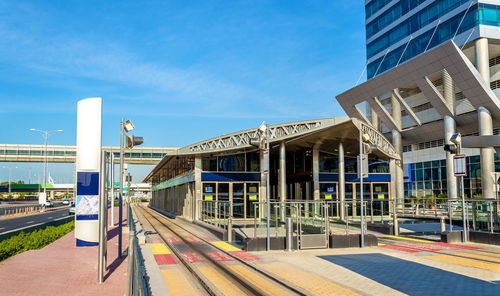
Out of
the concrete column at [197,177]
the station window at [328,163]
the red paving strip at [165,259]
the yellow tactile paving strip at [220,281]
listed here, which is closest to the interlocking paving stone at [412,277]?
the yellow tactile paving strip at [220,281]

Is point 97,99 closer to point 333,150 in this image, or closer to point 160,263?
point 160,263

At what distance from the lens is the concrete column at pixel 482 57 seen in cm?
4838

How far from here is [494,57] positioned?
5375 cm

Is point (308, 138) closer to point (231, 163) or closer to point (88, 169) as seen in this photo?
point (231, 163)

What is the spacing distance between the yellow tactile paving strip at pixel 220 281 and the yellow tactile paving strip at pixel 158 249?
407cm

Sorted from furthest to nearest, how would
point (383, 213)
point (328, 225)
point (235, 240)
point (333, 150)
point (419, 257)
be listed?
1. point (333, 150)
2. point (383, 213)
3. point (235, 240)
4. point (328, 225)
5. point (419, 257)

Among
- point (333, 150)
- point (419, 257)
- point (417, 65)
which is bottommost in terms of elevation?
point (419, 257)

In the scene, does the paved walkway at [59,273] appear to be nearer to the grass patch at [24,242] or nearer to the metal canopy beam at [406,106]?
the grass patch at [24,242]

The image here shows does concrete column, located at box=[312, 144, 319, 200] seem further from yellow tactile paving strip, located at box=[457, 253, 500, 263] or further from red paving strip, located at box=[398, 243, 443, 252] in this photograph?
yellow tactile paving strip, located at box=[457, 253, 500, 263]

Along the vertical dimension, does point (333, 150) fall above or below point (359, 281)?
above

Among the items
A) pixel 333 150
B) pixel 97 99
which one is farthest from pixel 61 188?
pixel 97 99

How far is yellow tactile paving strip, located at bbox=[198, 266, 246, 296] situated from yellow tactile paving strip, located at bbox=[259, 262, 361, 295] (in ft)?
5.21

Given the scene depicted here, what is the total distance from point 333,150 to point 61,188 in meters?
167

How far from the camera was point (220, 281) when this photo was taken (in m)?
11.6
